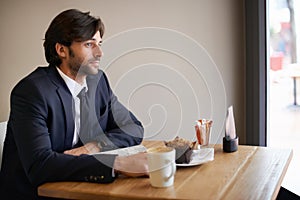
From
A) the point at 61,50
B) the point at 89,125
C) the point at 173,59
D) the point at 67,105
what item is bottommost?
the point at 89,125

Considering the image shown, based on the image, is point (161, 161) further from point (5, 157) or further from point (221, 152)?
point (5, 157)

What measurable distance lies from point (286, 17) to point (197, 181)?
1.42 m

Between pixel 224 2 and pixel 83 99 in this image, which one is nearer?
pixel 83 99

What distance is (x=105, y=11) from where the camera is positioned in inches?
102

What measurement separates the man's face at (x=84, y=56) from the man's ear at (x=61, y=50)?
0.07 ft

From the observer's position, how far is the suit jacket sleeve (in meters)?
1.33

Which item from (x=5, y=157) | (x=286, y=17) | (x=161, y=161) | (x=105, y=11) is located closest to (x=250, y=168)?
(x=161, y=161)

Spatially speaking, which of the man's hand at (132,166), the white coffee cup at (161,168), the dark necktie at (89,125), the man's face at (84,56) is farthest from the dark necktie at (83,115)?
the white coffee cup at (161,168)

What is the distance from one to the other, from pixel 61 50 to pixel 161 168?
804 millimetres

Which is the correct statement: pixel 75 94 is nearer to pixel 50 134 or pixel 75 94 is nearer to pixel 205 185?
pixel 50 134

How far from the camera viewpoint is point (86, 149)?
1629 millimetres

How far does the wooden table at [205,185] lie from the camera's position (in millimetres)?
1184

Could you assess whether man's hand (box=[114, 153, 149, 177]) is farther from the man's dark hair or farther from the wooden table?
the man's dark hair

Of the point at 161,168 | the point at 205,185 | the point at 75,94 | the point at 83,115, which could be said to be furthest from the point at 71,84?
the point at 205,185
